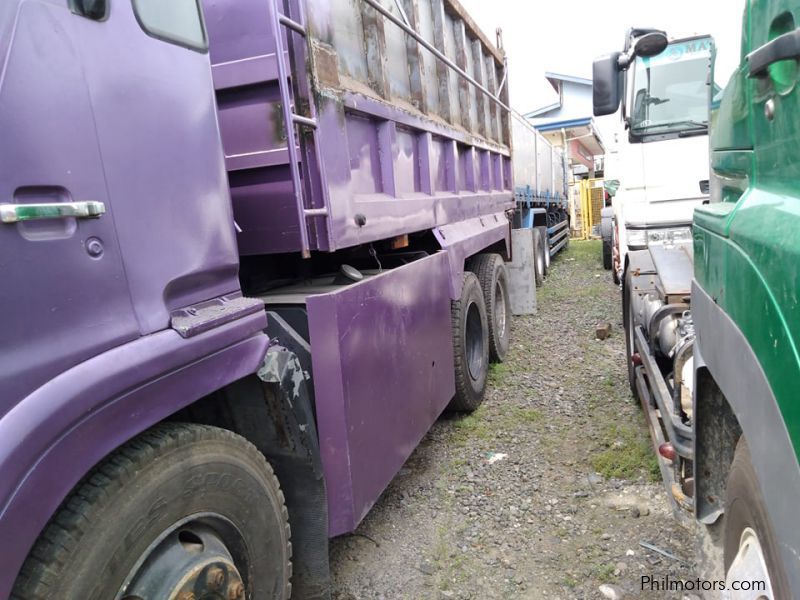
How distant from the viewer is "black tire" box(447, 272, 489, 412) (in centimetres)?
393

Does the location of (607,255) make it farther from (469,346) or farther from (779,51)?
(779,51)

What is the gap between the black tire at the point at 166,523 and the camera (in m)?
1.21

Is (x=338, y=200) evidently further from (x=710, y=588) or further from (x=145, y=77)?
(x=710, y=588)

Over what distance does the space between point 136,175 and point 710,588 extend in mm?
2047

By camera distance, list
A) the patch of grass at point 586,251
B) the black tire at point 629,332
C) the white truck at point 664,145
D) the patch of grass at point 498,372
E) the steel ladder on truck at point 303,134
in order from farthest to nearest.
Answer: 1. the patch of grass at point 586,251
2. the white truck at point 664,145
3. the patch of grass at point 498,372
4. the black tire at point 629,332
5. the steel ladder on truck at point 303,134

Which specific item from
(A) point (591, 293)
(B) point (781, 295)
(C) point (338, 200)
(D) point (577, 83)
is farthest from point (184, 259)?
→ (D) point (577, 83)

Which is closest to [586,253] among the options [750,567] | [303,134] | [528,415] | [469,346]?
[469,346]

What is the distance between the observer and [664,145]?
→ 17.8ft

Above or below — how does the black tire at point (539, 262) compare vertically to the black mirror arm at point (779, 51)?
below

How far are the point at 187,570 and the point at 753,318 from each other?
4.58ft

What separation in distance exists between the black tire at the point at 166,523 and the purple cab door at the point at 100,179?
0.29 meters

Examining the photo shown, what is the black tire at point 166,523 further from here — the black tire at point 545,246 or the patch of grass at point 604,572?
the black tire at point 545,246

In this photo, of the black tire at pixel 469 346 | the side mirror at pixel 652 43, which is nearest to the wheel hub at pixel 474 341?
the black tire at pixel 469 346

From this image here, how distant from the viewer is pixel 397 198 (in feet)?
10.1
